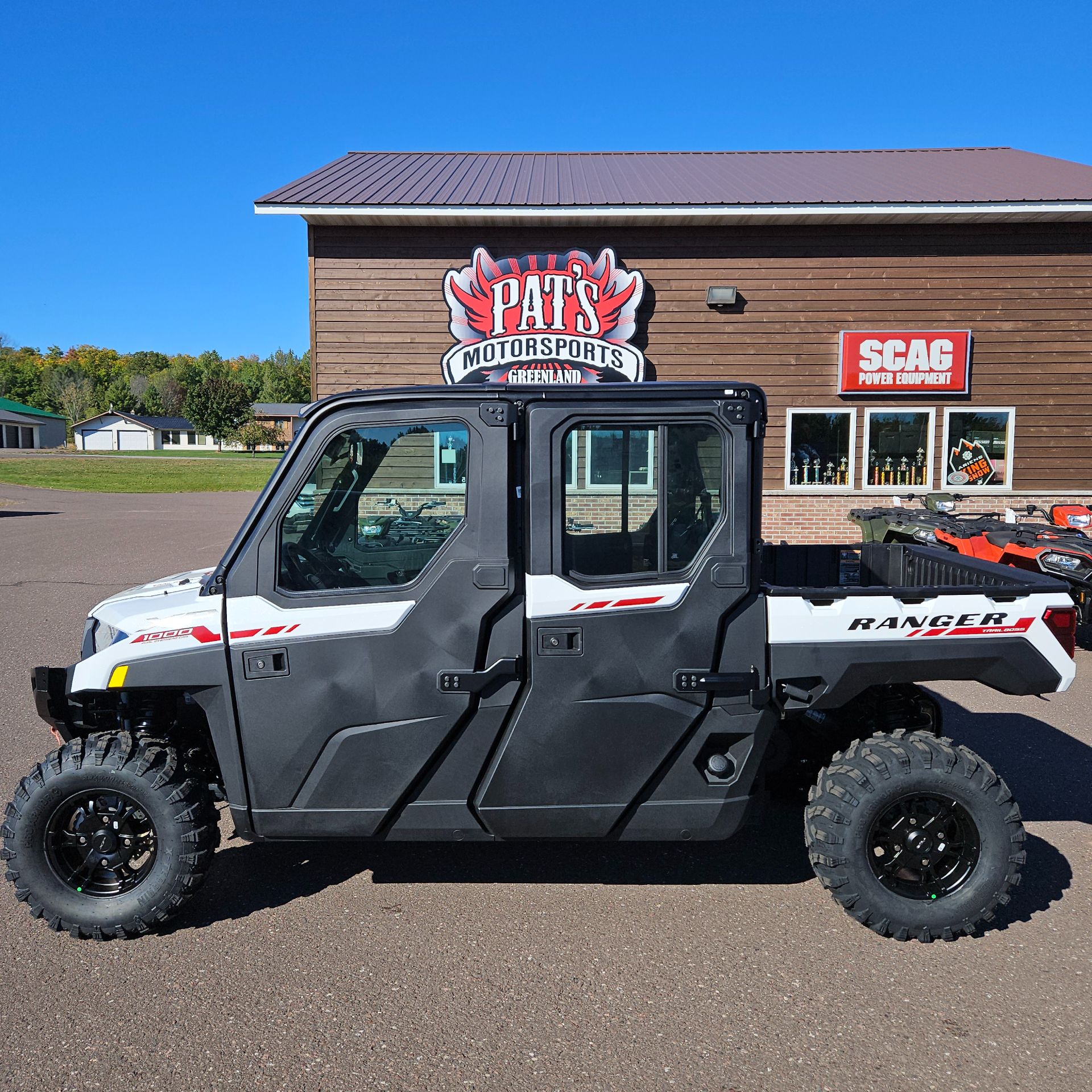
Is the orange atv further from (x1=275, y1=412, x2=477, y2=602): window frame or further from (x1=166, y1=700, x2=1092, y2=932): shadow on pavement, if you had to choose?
(x1=275, y1=412, x2=477, y2=602): window frame

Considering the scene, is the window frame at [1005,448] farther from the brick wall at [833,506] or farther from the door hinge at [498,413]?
the door hinge at [498,413]

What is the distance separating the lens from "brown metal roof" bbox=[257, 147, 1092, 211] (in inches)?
611

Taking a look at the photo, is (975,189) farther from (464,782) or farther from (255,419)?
(255,419)

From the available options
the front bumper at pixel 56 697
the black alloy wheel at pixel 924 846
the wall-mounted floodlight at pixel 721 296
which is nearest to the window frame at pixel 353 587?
the front bumper at pixel 56 697

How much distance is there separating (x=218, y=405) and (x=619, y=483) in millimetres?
80733

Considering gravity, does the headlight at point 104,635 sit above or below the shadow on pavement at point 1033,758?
above

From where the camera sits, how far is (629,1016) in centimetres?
293

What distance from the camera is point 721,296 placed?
51.7 ft

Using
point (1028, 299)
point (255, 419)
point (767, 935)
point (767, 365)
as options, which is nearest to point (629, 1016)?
point (767, 935)

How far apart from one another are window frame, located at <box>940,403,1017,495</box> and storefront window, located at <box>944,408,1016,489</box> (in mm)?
11

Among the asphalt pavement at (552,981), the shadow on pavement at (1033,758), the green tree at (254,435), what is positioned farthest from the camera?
→ the green tree at (254,435)

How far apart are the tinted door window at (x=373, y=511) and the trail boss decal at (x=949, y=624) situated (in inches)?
66.2

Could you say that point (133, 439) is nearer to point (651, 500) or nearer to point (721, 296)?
point (721, 296)

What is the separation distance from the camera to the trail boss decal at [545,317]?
15797 mm
